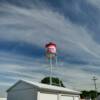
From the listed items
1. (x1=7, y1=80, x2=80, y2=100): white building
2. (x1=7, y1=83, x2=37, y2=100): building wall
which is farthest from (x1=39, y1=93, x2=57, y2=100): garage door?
(x1=7, y1=83, x2=37, y2=100): building wall

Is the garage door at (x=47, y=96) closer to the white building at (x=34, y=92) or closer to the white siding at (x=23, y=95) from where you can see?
the white building at (x=34, y=92)

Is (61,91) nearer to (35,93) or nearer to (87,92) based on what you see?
Result: (35,93)

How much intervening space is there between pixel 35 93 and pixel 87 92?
72026 millimetres

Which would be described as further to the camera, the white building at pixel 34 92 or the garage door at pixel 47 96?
the garage door at pixel 47 96

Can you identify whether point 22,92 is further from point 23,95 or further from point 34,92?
point 34,92

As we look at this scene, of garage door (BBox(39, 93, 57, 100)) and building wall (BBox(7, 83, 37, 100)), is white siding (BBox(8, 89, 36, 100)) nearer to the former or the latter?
building wall (BBox(7, 83, 37, 100))

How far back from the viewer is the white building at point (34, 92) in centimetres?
2098

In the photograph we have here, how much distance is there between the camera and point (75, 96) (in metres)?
26.9

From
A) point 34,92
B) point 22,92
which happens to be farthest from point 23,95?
point 34,92

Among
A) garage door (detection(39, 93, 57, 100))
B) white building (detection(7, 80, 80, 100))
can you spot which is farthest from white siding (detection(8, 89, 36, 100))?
garage door (detection(39, 93, 57, 100))

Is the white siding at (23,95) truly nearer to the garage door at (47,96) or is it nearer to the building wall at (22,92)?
the building wall at (22,92)

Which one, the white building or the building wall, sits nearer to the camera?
the white building

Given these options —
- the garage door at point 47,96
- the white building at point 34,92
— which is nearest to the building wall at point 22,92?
the white building at point 34,92

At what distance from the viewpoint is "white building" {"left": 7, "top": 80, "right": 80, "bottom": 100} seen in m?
21.0
